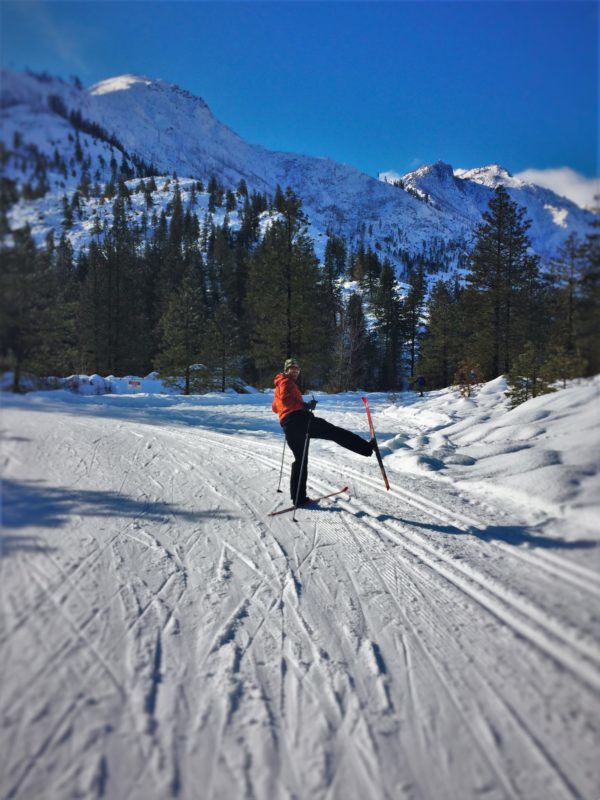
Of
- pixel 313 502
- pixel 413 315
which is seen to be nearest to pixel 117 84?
pixel 313 502

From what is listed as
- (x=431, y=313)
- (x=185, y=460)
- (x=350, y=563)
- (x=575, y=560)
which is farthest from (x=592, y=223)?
(x=431, y=313)

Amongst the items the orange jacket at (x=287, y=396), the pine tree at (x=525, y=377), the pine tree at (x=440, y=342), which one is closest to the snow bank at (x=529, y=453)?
the pine tree at (x=525, y=377)

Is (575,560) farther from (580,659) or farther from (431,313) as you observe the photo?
(431,313)

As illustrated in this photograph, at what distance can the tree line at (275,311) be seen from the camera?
7.51ft

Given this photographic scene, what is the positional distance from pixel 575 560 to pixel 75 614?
3.77 meters

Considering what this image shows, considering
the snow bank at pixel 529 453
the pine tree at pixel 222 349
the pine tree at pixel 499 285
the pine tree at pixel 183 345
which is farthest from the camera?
the pine tree at pixel 222 349

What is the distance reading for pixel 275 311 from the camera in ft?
79.8

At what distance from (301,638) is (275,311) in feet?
74.4

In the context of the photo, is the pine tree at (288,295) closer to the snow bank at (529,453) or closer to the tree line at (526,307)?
the tree line at (526,307)

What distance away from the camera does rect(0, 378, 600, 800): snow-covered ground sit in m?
1.83

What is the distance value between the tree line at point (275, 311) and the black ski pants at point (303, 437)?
8.25 ft

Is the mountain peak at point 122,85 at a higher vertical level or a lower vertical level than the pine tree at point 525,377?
higher

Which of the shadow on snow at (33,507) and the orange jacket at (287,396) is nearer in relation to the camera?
the shadow on snow at (33,507)

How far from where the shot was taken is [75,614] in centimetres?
271
